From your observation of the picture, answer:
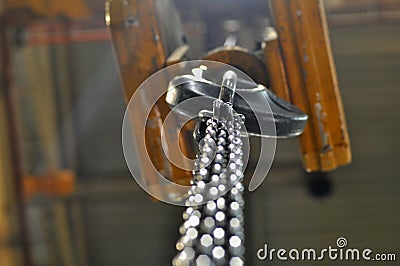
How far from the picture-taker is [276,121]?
35.6 inches

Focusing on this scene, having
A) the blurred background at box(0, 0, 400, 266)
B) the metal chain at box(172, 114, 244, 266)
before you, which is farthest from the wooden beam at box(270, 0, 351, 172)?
the blurred background at box(0, 0, 400, 266)

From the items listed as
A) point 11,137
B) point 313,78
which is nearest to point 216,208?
point 313,78

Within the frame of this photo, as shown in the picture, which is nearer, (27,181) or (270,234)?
(27,181)

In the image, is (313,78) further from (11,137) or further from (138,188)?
(138,188)

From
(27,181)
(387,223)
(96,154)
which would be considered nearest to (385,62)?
(387,223)

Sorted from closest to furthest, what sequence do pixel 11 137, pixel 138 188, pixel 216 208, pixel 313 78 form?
pixel 216 208 < pixel 313 78 < pixel 11 137 < pixel 138 188

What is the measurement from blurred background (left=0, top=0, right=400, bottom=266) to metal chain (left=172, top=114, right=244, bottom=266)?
3.09 m

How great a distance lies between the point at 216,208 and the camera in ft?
1.92

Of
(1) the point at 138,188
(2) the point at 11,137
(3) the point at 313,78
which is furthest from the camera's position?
(1) the point at 138,188

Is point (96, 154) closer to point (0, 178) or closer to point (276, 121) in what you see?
point (0, 178)

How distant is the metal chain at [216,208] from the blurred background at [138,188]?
10.1 feet

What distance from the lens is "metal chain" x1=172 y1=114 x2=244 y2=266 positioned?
0.53 metres

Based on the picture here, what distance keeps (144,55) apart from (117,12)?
0.10m

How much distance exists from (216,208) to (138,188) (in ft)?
12.0
